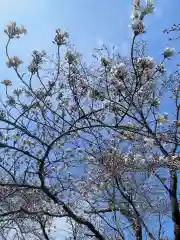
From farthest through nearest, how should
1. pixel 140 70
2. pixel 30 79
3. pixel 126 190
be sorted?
pixel 126 190
pixel 30 79
pixel 140 70

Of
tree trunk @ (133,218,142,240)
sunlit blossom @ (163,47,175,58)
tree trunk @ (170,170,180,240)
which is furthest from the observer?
tree trunk @ (133,218,142,240)

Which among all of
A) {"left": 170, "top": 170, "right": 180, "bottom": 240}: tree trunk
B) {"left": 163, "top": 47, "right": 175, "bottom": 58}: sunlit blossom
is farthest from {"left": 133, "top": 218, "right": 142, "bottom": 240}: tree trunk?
{"left": 163, "top": 47, "right": 175, "bottom": 58}: sunlit blossom

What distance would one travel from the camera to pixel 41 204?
797cm

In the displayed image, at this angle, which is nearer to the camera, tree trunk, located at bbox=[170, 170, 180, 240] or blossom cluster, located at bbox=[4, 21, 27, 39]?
blossom cluster, located at bbox=[4, 21, 27, 39]

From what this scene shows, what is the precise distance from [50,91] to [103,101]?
0.86m

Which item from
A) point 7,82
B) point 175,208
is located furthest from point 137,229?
point 7,82

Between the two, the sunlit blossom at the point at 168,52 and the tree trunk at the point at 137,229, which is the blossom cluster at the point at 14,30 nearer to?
the sunlit blossom at the point at 168,52

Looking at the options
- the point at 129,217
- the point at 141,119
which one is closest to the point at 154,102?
the point at 141,119

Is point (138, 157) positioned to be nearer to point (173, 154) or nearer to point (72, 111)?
point (173, 154)

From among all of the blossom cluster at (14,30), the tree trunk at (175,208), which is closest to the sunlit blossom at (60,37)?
the blossom cluster at (14,30)

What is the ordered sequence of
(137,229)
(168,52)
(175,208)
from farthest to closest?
1. (137,229)
2. (175,208)
3. (168,52)

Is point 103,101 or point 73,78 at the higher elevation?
point 73,78

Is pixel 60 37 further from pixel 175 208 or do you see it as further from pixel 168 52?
pixel 175 208

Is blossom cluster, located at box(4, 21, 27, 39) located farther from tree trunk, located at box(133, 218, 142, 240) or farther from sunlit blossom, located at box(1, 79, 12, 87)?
tree trunk, located at box(133, 218, 142, 240)
